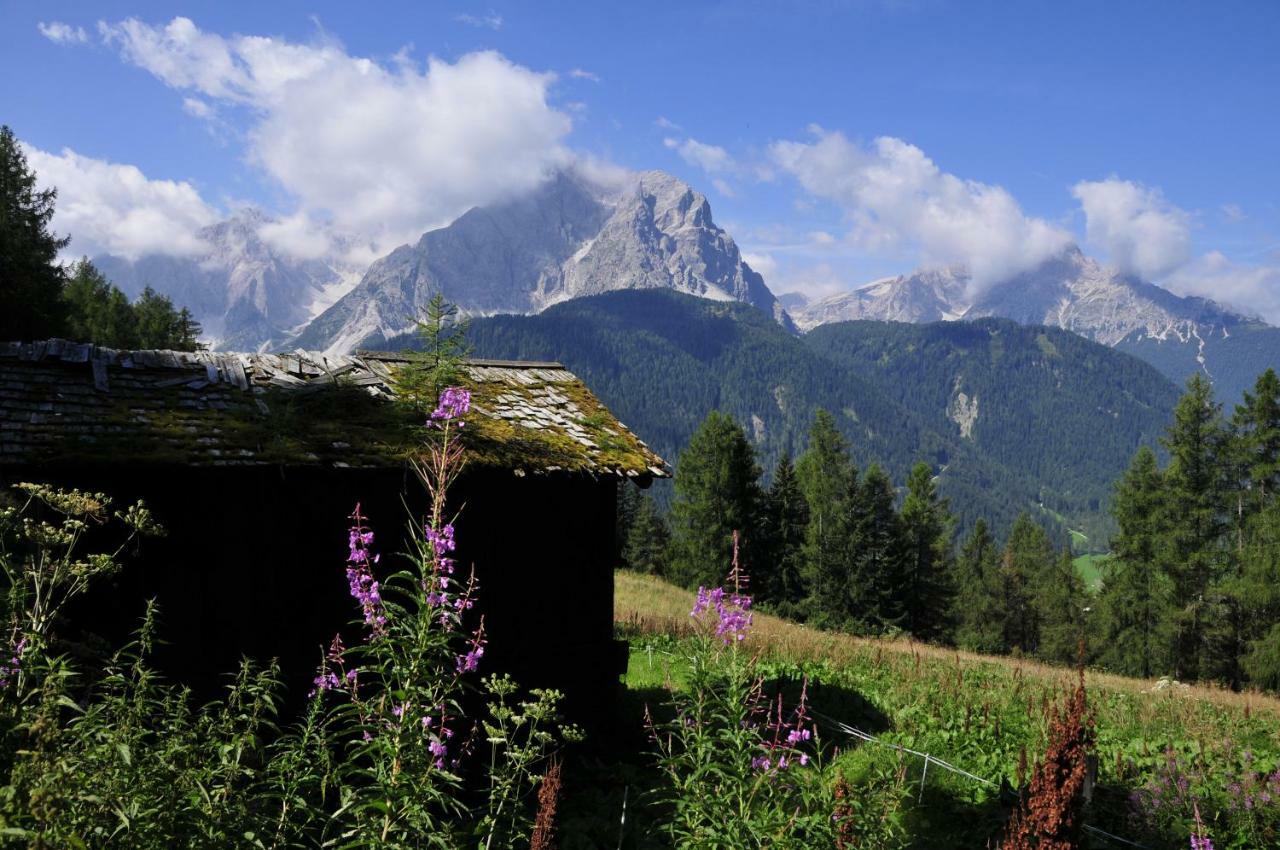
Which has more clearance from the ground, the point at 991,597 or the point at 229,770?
the point at 229,770

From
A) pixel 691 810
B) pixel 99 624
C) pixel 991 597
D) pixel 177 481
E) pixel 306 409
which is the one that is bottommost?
pixel 991 597

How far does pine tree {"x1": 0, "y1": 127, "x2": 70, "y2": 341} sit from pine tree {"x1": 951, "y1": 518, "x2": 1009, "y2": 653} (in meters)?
59.2

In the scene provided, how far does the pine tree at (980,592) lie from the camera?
63612 millimetres

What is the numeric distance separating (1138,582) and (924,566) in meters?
17.7

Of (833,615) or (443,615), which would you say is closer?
(443,615)

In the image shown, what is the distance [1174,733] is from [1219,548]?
29.4 meters

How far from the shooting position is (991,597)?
215ft

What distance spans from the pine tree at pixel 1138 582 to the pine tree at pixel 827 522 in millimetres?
15281

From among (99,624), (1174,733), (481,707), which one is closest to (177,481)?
(99,624)

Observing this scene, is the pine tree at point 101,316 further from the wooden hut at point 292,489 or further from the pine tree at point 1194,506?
the pine tree at point 1194,506

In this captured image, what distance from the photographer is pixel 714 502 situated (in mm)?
49375

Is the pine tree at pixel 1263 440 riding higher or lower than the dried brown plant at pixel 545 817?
higher

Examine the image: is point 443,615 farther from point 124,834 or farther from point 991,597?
point 991,597

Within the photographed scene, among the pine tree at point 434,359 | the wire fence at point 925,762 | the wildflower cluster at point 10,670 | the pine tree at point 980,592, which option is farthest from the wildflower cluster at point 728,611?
the pine tree at point 980,592
